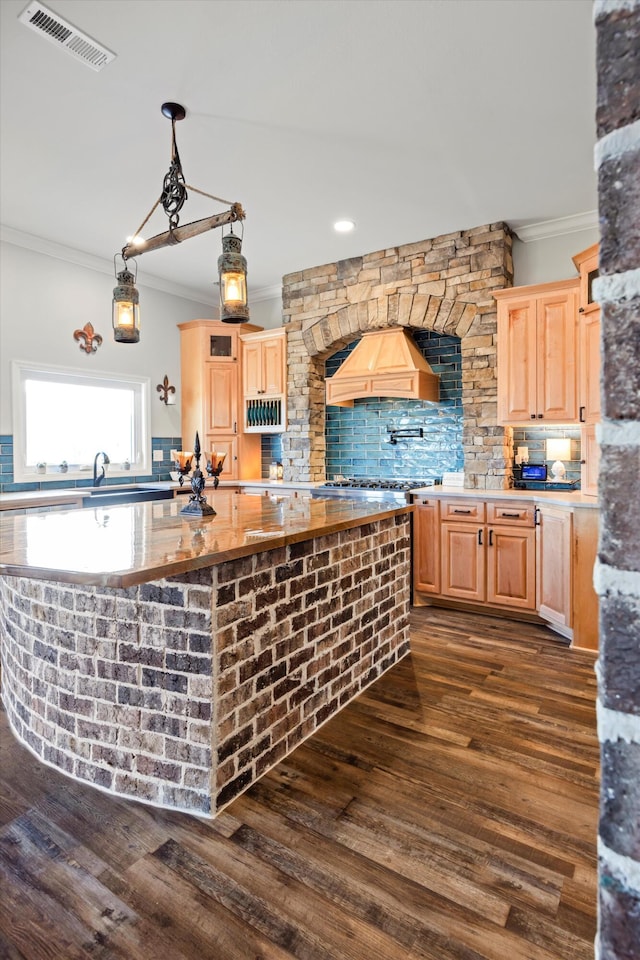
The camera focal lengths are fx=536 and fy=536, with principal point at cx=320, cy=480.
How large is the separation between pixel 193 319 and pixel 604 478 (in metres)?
6.23

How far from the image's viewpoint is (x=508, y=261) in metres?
4.50

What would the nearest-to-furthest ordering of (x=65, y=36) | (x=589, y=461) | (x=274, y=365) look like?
(x=65, y=36)
(x=589, y=461)
(x=274, y=365)

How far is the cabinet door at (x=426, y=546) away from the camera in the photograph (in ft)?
13.9

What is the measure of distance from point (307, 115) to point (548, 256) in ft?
8.06

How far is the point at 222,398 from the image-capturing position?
236 inches

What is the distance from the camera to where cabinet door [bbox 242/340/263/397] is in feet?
19.3

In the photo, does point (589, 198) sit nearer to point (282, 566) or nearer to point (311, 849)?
point (282, 566)

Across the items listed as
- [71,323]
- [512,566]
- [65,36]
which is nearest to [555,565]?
[512,566]

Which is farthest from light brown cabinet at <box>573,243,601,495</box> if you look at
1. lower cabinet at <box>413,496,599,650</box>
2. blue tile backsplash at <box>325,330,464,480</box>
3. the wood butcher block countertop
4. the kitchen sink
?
the kitchen sink

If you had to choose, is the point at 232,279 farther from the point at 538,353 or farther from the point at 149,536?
the point at 538,353

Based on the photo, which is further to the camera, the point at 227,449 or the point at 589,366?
the point at 227,449

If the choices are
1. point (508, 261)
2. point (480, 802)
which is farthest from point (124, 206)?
point (480, 802)

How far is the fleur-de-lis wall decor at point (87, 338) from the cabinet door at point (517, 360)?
12.2 feet

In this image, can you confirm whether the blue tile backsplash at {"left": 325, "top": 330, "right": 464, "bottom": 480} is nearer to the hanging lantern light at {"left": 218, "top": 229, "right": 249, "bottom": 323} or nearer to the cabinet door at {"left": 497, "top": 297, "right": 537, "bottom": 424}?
the cabinet door at {"left": 497, "top": 297, "right": 537, "bottom": 424}
